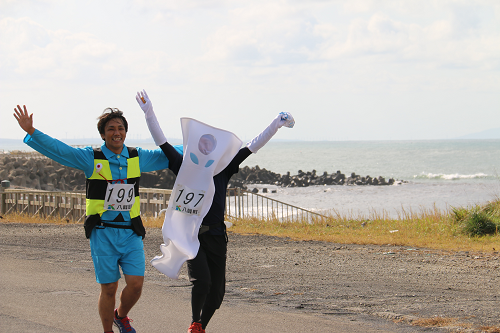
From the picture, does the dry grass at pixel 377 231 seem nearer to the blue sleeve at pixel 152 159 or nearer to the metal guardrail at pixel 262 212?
the metal guardrail at pixel 262 212

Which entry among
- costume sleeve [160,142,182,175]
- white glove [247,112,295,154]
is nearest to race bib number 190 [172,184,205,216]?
costume sleeve [160,142,182,175]

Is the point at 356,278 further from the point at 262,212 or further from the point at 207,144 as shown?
the point at 262,212

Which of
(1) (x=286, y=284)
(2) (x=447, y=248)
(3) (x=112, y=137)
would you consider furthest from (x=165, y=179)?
(3) (x=112, y=137)

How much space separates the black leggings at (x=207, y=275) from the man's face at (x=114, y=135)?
1.02 m

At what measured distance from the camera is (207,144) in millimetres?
4594

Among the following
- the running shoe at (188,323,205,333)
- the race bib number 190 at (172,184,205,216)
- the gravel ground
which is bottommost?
the gravel ground

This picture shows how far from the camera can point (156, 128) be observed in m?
4.63

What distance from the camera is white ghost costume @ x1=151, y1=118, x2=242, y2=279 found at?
4.42 meters

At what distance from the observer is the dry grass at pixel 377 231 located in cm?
1210

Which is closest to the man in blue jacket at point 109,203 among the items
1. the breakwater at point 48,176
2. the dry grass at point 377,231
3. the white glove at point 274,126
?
the white glove at point 274,126

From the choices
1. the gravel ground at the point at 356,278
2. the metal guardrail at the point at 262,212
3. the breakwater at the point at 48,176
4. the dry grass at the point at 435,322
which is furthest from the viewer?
the breakwater at the point at 48,176

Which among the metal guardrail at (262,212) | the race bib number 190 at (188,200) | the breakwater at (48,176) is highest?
the breakwater at (48,176)

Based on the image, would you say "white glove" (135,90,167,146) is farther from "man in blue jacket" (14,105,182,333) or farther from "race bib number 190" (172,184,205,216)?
"race bib number 190" (172,184,205,216)

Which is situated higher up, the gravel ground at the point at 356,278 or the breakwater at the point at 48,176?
the breakwater at the point at 48,176
